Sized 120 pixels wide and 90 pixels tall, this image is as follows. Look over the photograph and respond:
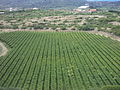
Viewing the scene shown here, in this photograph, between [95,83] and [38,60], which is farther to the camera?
[38,60]

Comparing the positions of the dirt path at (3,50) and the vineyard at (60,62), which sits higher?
the vineyard at (60,62)

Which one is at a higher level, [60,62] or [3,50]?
[60,62]

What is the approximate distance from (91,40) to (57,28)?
2151cm

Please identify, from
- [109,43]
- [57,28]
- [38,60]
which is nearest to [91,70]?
[38,60]

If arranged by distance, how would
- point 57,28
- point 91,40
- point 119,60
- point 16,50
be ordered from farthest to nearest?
point 57,28 < point 91,40 < point 16,50 < point 119,60

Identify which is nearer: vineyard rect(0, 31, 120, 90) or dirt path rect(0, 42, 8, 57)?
vineyard rect(0, 31, 120, 90)

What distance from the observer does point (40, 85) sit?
2934 centimetres

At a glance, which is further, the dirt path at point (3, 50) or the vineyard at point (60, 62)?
the dirt path at point (3, 50)

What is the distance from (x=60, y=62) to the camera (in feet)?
124

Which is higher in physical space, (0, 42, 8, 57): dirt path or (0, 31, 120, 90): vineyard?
(0, 31, 120, 90): vineyard

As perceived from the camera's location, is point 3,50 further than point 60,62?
Yes

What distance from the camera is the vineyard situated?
3005 cm

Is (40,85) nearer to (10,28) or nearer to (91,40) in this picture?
(91,40)

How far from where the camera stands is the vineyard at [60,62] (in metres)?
30.1
